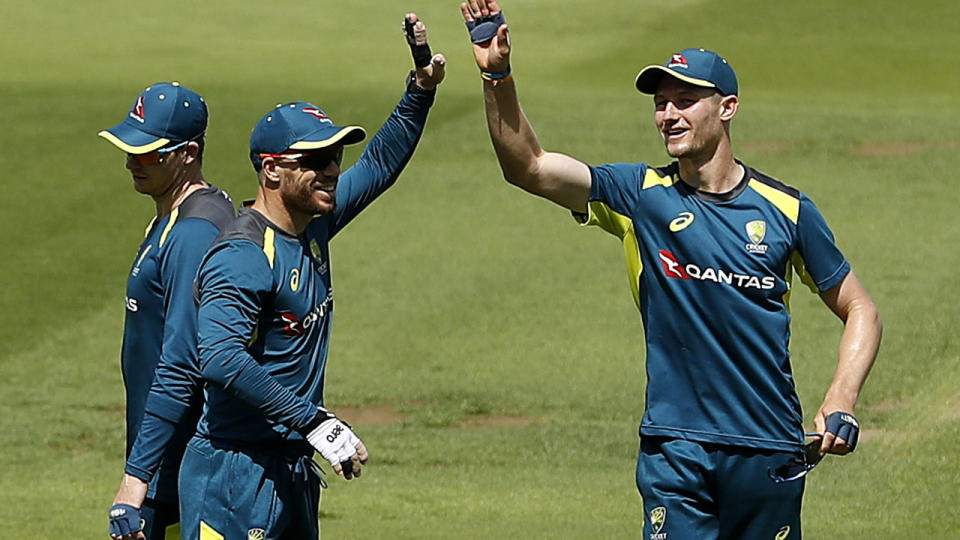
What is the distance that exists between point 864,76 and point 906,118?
14.3 ft

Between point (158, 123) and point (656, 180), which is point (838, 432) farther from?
point (158, 123)

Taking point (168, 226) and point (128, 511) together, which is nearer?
point (128, 511)

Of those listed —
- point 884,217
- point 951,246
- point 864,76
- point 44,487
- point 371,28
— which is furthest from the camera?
point 371,28

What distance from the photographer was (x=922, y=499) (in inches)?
460

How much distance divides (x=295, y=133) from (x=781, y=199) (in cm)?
206

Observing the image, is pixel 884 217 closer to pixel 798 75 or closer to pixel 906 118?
pixel 906 118

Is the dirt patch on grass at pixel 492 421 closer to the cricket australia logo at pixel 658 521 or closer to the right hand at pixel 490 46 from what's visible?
the cricket australia logo at pixel 658 521

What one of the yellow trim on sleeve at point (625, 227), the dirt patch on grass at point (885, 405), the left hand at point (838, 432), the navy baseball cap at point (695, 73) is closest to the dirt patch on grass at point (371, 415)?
the dirt patch on grass at point (885, 405)

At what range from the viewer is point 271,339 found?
19.4ft

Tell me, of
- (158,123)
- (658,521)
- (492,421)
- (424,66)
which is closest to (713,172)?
(658,521)

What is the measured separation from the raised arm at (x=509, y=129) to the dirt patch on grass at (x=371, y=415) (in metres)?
8.71

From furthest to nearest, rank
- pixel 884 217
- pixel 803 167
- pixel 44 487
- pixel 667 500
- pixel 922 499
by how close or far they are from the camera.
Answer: pixel 803 167 → pixel 884 217 → pixel 44 487 → pixel 922 499 → pixel 667 500

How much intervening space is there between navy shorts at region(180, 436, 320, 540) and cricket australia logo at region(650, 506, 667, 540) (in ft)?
4.76

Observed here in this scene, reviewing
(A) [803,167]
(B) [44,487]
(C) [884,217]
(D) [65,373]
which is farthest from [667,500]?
(A) [803,167]
